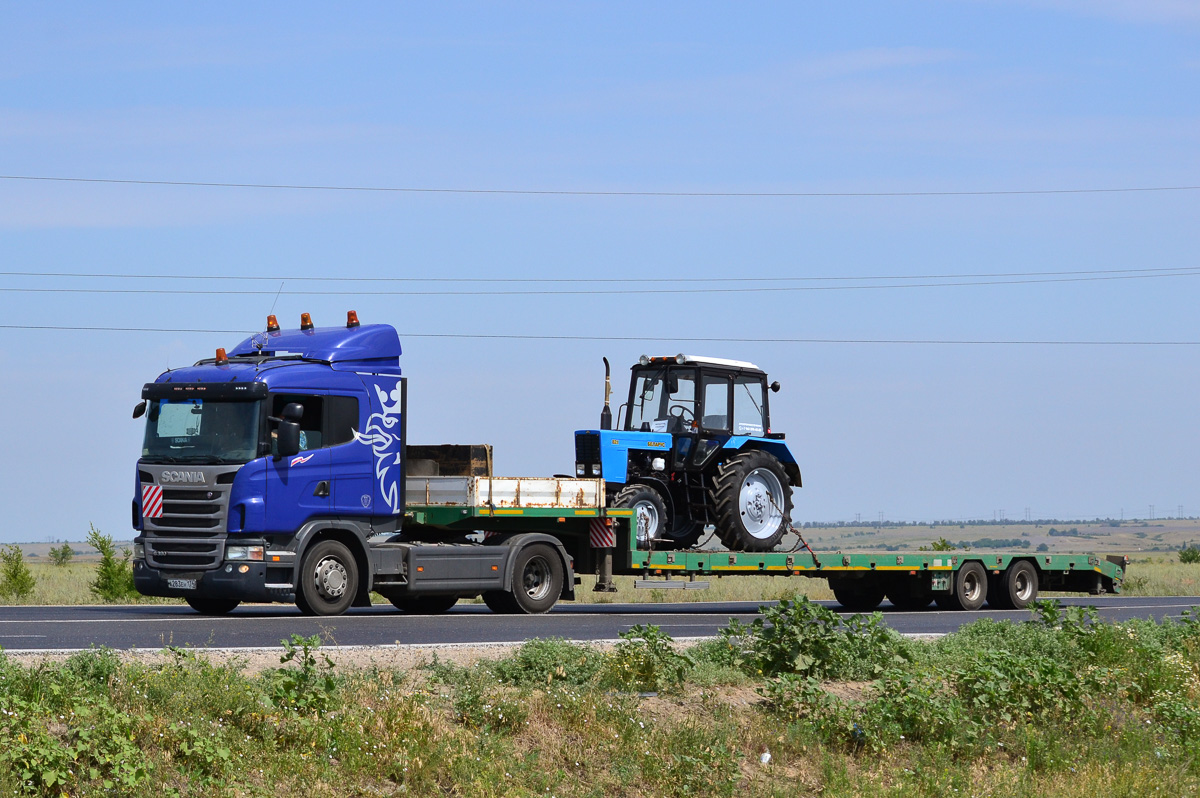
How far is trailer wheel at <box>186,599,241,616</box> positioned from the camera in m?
19.5

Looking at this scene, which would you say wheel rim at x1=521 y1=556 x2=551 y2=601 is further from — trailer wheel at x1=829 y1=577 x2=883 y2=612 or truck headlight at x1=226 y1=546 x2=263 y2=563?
trailer wheel at x1=829 y1=577 x2=883 y2=612

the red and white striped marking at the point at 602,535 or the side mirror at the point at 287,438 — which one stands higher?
the side mirror at the point at 287,438

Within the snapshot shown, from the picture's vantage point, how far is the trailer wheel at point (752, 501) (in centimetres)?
2162

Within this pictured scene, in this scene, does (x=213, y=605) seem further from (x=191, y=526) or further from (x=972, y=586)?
(x=972, y=586)

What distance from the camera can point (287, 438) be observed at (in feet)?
58.2

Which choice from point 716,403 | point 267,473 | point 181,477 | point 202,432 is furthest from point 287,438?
point 716,403

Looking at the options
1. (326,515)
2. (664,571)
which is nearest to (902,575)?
(664,571)

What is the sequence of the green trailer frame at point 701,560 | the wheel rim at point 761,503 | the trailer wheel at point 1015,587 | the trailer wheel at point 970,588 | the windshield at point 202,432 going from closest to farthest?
the windshield at point 202,432 < the green trailer frame at point 701,560 < the wheel rim at point 761,503 < the trailer wheel at point 970,588 < the trailer wheel at point 1015,587

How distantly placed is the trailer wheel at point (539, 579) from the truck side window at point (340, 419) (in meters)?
3.20

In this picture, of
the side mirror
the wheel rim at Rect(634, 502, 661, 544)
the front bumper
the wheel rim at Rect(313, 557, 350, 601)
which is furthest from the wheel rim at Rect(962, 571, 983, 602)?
the side mirror

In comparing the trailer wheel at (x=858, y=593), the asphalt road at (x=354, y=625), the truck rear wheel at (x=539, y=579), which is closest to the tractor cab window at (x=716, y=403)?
the asphalt road at (x=354, y=625)

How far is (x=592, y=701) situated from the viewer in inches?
394

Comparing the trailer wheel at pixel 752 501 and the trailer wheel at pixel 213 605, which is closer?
the trailer wheel at pixel 213 605

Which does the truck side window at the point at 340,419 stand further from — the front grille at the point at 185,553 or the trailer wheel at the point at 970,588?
the trailer wheel at the point at 970,588
